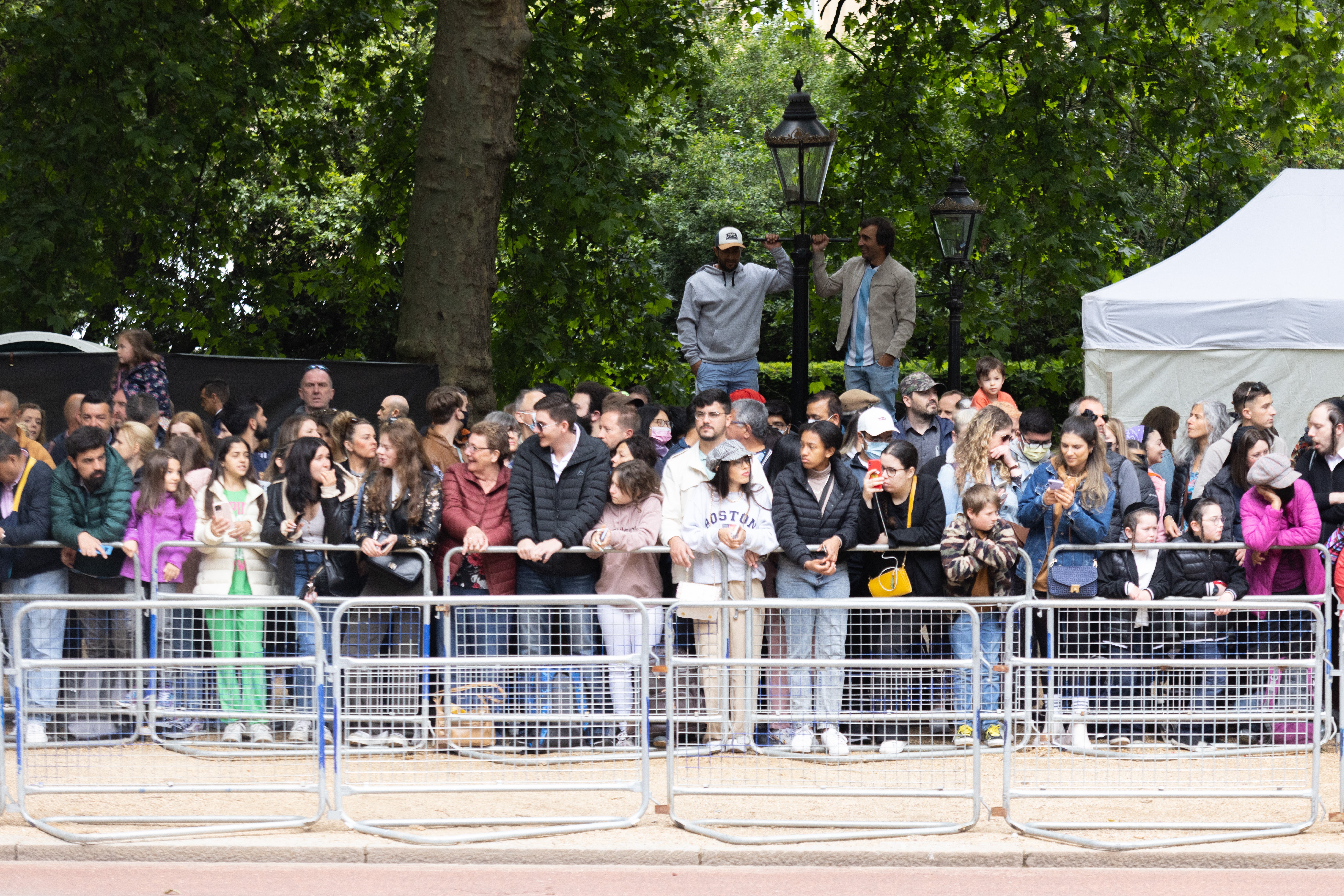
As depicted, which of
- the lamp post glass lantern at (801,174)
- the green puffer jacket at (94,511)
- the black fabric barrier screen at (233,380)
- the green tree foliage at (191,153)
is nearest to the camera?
the green puffer jacket at (94,511)

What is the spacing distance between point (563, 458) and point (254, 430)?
271 cm

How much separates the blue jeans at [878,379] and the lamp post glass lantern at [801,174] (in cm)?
90

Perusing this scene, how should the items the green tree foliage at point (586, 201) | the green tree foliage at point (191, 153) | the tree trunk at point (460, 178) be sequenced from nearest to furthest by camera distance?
the tree trunk at point (460, 178)
the green tree foliage at point (191, 153)
the green tree foliage at point (586, 201)

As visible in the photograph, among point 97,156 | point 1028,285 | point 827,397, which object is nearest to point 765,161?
point 1028,285

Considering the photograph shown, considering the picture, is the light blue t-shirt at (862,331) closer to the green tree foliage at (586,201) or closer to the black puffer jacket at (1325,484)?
the black puffer jacket at (1325,484)

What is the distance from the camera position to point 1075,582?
855 cm

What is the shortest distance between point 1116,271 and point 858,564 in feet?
35.0

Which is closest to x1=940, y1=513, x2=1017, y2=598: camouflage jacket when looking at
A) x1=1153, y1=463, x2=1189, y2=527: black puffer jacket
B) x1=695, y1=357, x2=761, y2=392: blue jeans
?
x1=1153, y1=463, x2=1189, y2=527: black puffer jacket

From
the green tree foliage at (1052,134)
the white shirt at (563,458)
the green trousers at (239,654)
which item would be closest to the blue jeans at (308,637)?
the green trousers at (239,654)

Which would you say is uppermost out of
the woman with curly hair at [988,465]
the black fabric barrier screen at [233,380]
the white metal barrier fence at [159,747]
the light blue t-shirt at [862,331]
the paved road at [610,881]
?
the light blue t-shirt at [862,331]

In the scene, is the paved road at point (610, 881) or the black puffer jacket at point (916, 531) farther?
the black puffer jacket at point (916, 531)

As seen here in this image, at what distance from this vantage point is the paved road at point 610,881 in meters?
6.00

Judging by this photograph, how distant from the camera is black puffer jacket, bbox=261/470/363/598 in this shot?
8469mm

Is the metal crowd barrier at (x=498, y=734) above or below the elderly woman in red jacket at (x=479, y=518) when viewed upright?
below
